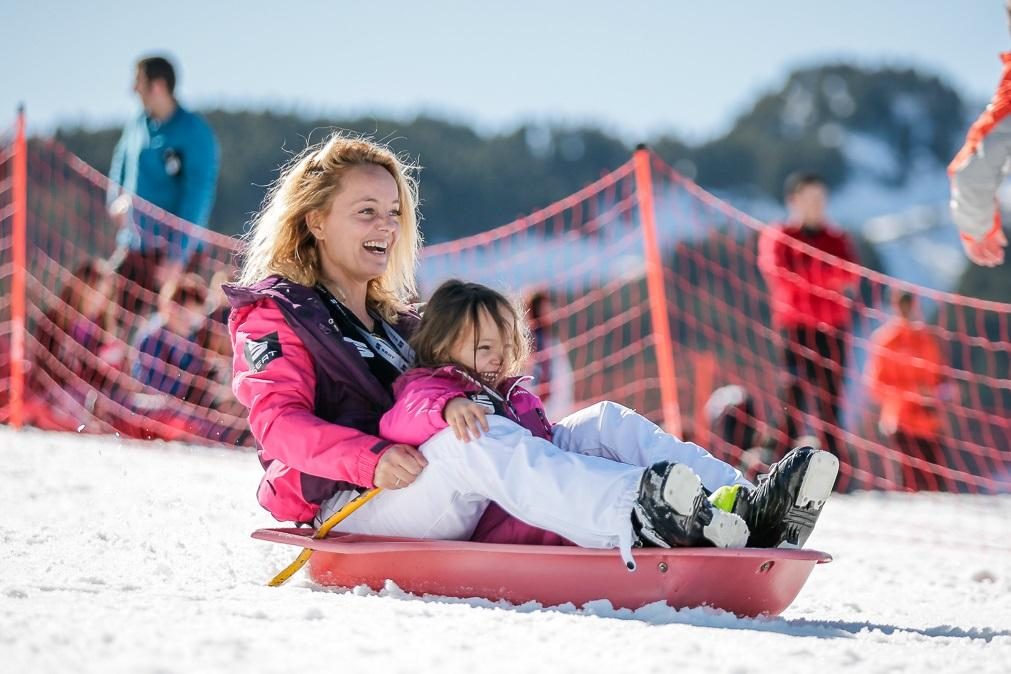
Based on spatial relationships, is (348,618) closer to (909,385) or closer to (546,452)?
(546,452)

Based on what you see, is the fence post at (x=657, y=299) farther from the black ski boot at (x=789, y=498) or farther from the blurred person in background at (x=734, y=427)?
the black ski boot at (x=789, y=498)

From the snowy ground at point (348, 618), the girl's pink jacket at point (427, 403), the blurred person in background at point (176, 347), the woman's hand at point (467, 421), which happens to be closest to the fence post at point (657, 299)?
the snowy ground at point (348, 618)

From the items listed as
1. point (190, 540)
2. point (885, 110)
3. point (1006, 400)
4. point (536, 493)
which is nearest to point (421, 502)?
point (536, 493)

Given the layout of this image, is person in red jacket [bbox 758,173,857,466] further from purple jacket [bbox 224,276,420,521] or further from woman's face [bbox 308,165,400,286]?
purple jacket [bbox 224,276,420,521]

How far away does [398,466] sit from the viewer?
218 cm

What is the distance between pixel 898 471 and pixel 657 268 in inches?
97.5

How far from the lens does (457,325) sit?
2.34 meters

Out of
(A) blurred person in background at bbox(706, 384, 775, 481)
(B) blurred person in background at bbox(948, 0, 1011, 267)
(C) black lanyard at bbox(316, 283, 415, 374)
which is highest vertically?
(B) blurred person in background at bbox(948, 0, 1011, 267)

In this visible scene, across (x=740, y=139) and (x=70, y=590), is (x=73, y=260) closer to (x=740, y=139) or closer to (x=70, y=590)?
(x=70, y=590)

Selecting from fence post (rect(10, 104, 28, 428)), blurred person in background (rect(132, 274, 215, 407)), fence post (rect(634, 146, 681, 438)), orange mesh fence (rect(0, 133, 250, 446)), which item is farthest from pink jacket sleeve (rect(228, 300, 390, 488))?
fence post (rect(10, 104, 28, 428))

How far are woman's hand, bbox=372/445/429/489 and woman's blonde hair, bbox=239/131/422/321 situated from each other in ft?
1.82

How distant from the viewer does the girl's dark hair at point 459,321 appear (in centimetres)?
234

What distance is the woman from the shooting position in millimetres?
2039

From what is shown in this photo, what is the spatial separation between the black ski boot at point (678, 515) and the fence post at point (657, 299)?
3.19 meters
